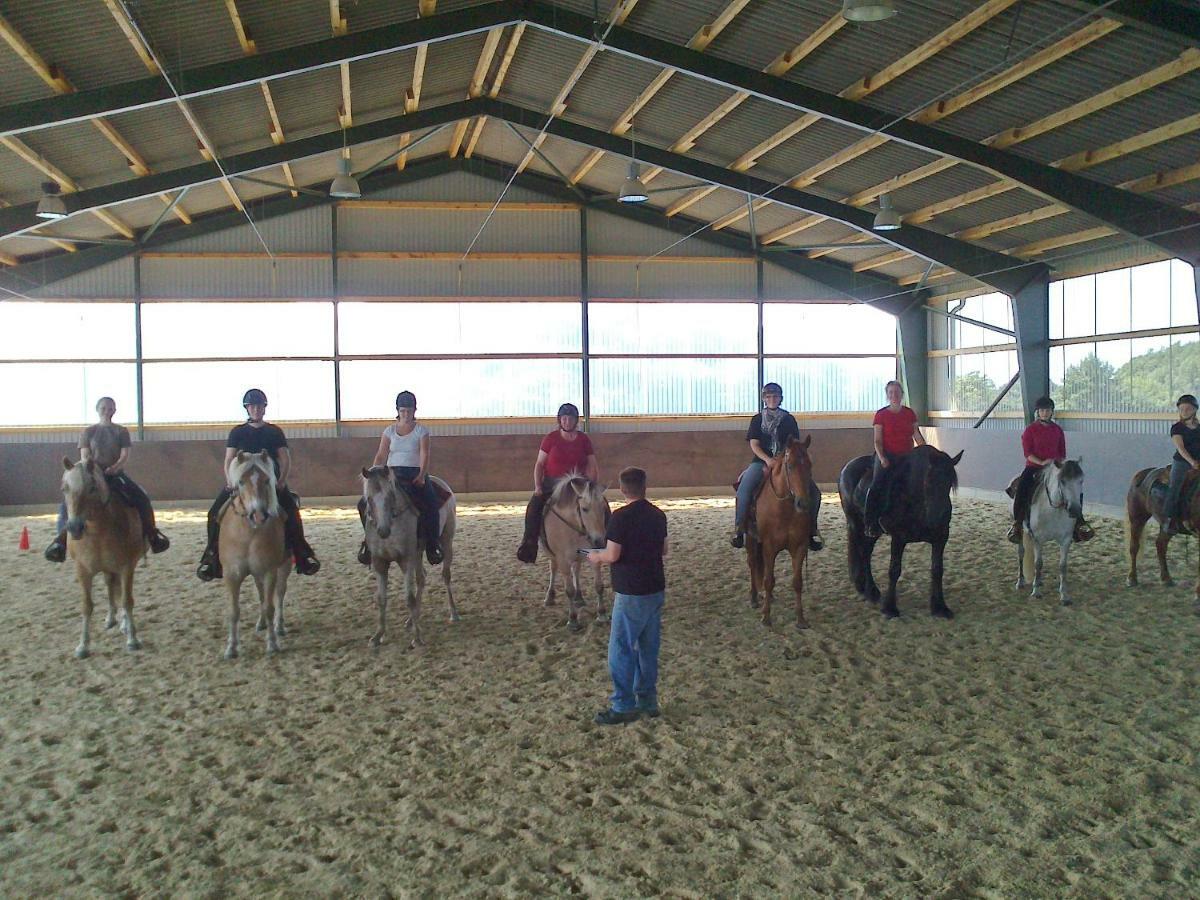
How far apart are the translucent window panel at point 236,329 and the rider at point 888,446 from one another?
44.9ft

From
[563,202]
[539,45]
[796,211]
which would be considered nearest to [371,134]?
[539,45]

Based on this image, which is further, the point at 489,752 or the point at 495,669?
the point at 495,669

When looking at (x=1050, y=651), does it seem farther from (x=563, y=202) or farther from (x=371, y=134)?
(x=563, y=202)

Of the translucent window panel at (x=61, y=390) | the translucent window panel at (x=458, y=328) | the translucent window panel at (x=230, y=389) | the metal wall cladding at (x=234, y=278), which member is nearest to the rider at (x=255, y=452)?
the translucent window panel at (x=230, y=389)

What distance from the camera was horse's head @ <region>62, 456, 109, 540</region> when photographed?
22.2ft

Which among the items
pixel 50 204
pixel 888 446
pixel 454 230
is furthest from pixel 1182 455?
pixel 454 230

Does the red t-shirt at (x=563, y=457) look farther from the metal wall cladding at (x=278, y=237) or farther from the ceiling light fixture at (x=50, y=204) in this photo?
the metal wall cladding at (x=278, y=237)

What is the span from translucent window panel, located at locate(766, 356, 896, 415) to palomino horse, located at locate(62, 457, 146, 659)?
15581 millimetres

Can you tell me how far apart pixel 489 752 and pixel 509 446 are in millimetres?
14434

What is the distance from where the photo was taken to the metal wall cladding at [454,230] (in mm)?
19594

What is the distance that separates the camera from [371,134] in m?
15.6

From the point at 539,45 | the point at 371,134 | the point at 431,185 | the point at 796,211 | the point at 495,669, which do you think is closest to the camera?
the point at 495,669

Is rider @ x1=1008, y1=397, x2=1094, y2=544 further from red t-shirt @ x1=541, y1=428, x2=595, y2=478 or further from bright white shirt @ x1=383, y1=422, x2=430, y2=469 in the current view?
bright white shirt @ x1=383, y1=422, x2=430, y2=469

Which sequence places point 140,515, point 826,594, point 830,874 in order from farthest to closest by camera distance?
point 826,594, point 140,515, point 830,874
